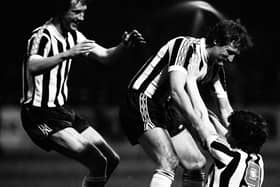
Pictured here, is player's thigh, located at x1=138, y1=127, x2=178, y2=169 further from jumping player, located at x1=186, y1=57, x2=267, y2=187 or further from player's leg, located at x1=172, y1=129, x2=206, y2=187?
jumping player, located at x1=186, y1=57, x2=267, y2=187

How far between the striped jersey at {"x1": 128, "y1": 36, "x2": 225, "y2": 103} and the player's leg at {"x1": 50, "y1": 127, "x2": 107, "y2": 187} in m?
0.65

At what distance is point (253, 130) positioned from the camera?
539 centimetres

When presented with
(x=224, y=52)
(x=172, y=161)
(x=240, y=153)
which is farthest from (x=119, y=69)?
(x=240, y=153)

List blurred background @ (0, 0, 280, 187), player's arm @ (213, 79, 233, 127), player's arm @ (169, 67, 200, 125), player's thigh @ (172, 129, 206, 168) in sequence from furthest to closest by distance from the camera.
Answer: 1. blurred background @ (0, 0, 280, 187)
2. player's arm @ (213, 79, 233, 127)
3. player's thigh @ (172, 129, 206, 168)
4. player's arm @ (169, 67, 200, 125)

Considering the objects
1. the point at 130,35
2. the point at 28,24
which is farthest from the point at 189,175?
the point at 28,24

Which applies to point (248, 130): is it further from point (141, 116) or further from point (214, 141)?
point (141, 116)

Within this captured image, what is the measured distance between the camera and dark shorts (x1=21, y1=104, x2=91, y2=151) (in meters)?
6.74

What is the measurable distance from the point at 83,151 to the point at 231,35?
1612mm

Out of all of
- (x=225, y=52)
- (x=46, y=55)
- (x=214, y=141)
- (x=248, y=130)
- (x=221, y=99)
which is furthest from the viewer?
(x=221, y=99)

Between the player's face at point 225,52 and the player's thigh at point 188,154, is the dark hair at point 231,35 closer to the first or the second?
the player's face at point 225,52

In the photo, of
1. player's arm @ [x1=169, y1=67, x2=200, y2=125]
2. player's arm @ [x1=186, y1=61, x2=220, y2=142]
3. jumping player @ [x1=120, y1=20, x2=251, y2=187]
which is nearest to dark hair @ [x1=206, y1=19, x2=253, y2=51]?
jumping player @ [x1=120, y1=20, x2=251, y2=187]

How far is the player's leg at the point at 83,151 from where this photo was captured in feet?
21.9

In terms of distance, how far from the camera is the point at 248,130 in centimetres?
539

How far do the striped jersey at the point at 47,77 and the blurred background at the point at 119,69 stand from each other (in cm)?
763
